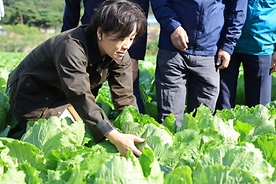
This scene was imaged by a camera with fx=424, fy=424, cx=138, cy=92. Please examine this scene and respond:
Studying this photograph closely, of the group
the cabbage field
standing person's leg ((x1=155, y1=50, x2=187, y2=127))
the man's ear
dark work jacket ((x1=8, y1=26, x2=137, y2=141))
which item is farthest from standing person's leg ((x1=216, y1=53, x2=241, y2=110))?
the man's ear

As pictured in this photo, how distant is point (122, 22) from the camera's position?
2422mm

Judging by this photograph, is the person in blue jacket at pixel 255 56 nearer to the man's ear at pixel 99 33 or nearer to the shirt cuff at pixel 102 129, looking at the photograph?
the man's ear at pixel 99 33

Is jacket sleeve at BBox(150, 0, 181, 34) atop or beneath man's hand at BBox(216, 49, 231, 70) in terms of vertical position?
atop

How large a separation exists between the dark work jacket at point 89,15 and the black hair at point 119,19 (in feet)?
4.11

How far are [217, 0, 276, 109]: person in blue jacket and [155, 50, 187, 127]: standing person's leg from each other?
0.85 meters

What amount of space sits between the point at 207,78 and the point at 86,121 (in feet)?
4.75

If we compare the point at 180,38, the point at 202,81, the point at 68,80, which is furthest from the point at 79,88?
the point at 202,81

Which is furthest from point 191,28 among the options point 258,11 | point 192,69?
point 258,11

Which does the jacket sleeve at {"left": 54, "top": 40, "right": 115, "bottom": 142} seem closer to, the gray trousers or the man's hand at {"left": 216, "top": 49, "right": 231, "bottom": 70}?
the gray trousers

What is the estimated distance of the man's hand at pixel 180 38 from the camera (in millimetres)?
3303

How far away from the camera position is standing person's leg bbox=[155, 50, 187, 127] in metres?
3.47

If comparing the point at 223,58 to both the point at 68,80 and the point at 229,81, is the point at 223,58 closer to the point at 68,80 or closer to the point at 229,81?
the point at 229,81

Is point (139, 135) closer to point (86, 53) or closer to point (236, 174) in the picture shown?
point (86, 53)

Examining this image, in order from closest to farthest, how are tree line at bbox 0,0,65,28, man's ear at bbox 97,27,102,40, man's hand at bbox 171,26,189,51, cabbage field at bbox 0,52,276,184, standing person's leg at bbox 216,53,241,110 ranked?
cabbage field at bbox 0,52,276,184 < man's ear at bbox 97,27,102,40 < man's hand at bbox 171,26,189,51 < standing person's leg at bbox 216,53,241,110 < tree line at bbox 0,0,65,28
